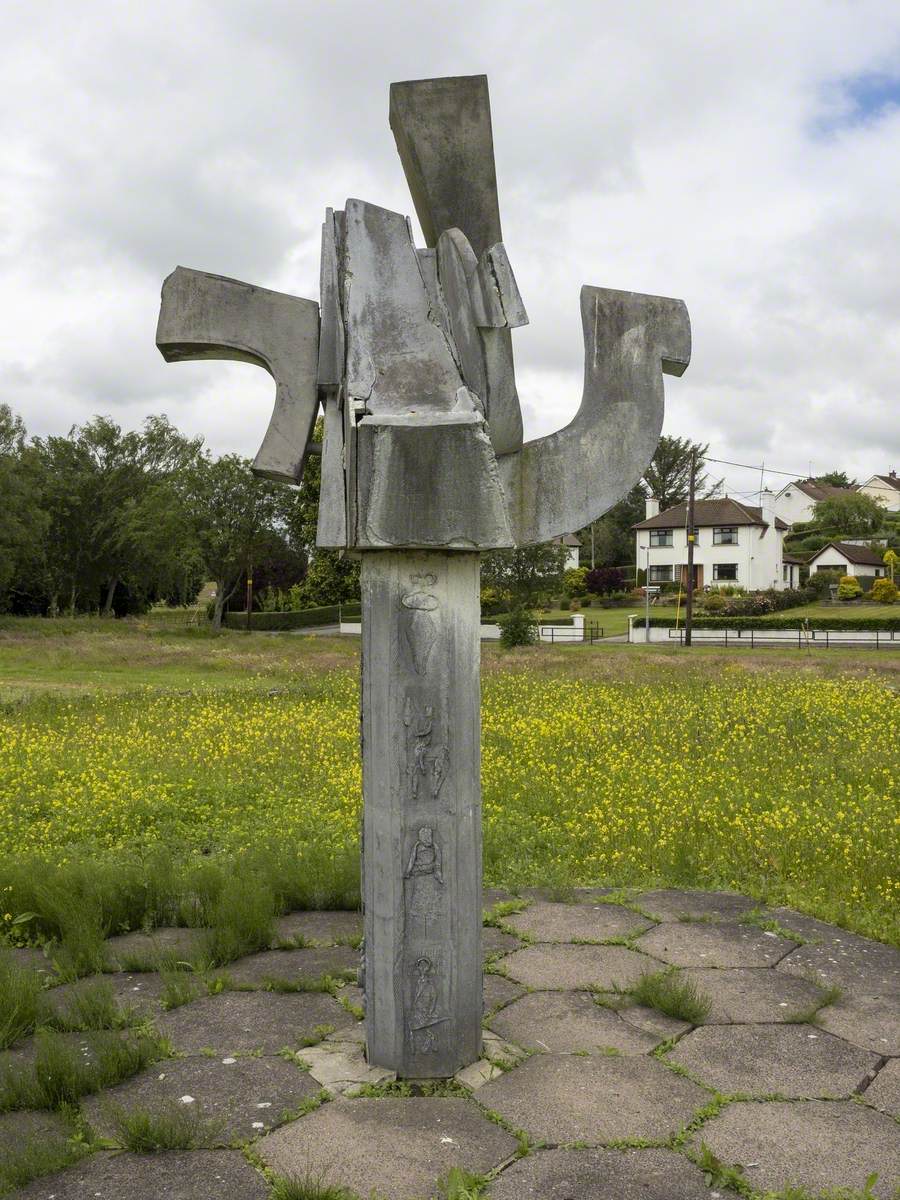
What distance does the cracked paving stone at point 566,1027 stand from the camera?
412cm

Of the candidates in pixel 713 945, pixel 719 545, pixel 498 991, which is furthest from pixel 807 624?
pixel 498 991

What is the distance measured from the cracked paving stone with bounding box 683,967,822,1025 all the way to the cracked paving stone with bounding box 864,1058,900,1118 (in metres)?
0.54

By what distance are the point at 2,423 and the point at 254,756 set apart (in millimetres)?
37724

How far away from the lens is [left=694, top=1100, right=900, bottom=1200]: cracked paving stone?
318 cm

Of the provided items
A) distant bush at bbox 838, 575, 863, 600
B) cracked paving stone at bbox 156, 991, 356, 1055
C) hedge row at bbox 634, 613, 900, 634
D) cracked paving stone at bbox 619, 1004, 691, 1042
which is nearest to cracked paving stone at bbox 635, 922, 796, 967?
cracked paving stone at bbox 619, 1004, 691, 1042

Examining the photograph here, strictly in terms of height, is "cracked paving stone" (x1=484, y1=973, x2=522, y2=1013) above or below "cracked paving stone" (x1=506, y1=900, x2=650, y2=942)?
above

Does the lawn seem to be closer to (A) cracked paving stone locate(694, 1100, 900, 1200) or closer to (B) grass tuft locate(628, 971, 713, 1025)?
(B) grass tuft locate(628, 971, 713, 1025)

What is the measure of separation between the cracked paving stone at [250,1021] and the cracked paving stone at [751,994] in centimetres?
160

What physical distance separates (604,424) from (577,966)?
2.61 meters

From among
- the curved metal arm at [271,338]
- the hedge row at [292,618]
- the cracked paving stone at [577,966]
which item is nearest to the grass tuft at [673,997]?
the cracked paving stone at [577,966]

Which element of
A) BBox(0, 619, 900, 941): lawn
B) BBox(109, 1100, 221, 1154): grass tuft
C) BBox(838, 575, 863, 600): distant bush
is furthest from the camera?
BBox(838, 575, 863, 600): distant bush

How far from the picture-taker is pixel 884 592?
54.2 m

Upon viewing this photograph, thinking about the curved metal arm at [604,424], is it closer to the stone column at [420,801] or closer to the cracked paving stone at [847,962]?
the stone column at [420,801]

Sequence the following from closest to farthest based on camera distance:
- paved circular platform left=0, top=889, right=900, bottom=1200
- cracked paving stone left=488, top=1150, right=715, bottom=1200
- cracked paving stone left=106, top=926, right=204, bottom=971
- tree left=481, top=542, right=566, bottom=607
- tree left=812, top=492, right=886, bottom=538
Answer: cracked paving stone left=488, top=1150, right=715, bottom=1200 < paved circular platform left=0, top=889, right=900, bottom=1200 < cracked paving stone left=106, top=926, right=204, bottom=971 < tree left=481, top=542, right=566, bottom=607 < tree left=812, top=492, right=886, bottom=538
